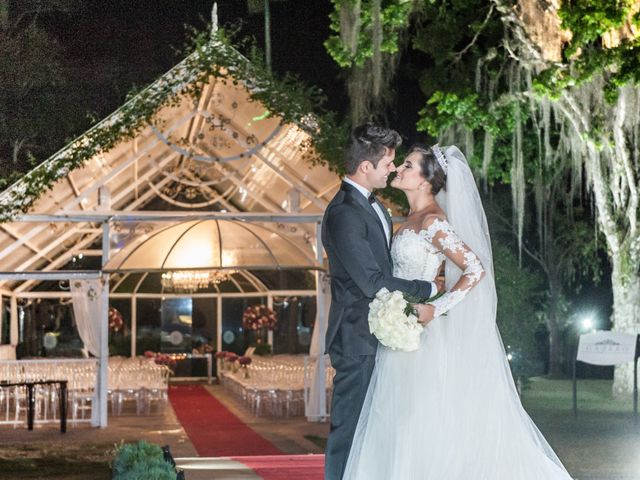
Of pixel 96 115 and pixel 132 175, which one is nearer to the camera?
pixel 96 115

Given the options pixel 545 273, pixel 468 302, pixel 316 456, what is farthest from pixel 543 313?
pixel 468 302

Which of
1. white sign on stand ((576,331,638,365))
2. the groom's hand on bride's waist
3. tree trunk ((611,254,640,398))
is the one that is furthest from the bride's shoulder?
tree trunk ((611,254,640,398))

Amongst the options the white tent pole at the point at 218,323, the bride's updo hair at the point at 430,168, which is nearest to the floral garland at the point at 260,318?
the white tent pole at the point at 218,323

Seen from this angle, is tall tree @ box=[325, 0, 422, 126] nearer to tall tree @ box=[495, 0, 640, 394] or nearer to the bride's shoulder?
tall tree @ box=[495, 0, 640, 394]

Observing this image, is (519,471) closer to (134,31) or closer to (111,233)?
(111,233)

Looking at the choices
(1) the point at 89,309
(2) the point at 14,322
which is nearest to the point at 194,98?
(1) the point at 89,309

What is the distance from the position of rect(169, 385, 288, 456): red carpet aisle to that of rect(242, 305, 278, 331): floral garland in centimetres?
182

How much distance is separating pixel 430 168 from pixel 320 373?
9.05 metres

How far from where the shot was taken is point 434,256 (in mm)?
5656

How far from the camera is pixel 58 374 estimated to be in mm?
15336

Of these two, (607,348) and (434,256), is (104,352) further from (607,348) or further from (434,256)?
(434,256)

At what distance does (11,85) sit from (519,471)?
51.1 feet

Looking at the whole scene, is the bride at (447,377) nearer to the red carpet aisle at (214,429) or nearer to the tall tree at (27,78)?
the red carpet aisle at (214,429)

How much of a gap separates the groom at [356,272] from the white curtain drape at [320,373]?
903 cm
